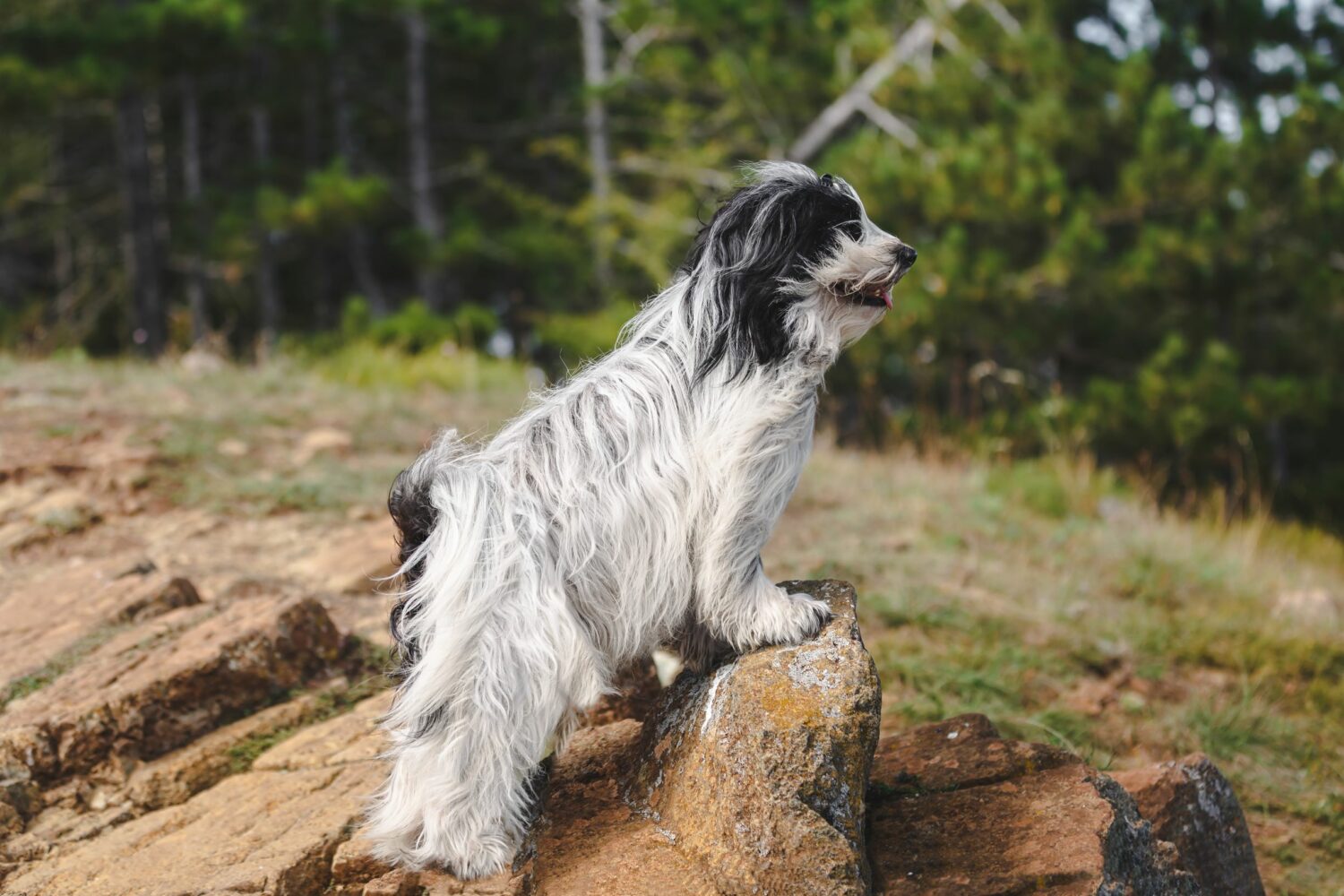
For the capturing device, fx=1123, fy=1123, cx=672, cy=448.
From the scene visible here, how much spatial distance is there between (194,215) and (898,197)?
1009 centimetres

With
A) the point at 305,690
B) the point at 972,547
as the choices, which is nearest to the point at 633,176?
the point at 972,547

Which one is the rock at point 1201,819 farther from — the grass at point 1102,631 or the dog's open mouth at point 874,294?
the dog's open mouth at point 874,294

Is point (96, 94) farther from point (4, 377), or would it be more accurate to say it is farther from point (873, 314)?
point (873, 314)

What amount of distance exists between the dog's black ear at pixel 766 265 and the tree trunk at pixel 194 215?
518 inches

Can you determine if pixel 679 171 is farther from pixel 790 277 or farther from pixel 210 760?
pixel 210 760

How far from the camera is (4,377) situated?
786 cm

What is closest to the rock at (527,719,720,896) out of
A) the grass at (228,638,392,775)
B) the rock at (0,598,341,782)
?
the grass at (228,638,392,775)

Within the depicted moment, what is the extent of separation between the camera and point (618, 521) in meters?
2.93

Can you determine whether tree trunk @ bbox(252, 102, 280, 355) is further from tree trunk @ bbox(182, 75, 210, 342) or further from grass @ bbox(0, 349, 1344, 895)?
grass @ bbox(0, 349, 1344, 895)

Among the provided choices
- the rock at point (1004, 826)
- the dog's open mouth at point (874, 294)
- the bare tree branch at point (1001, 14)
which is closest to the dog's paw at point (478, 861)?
the rock at point (1004, 826)

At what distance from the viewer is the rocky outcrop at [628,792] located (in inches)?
108

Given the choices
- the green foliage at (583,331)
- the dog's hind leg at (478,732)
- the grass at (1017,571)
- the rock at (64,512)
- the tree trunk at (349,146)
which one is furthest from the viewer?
the tree trunk at (349,146)

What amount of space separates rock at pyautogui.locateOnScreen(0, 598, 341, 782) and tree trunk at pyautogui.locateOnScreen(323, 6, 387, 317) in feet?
40.3

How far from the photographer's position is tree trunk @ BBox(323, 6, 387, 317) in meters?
17.1
